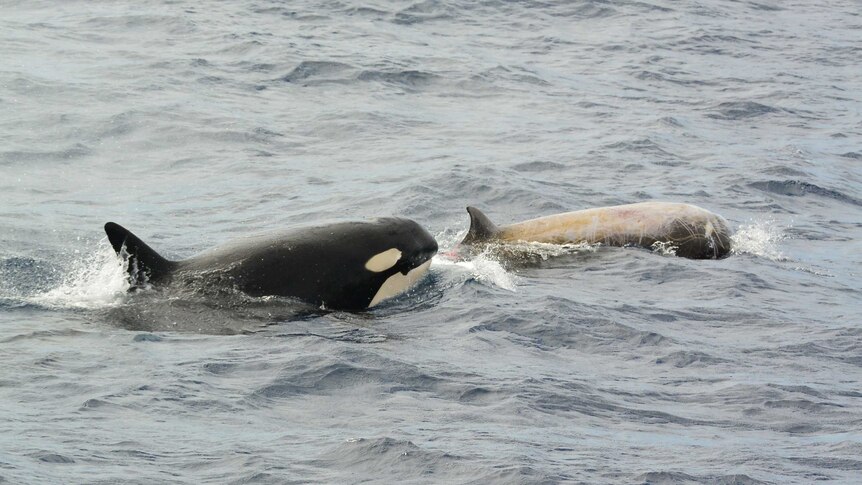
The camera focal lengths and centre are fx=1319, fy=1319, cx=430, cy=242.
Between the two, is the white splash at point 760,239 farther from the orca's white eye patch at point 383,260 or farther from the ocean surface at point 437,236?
the orca's white eye patch at point 383,260

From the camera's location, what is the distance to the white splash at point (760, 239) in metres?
16.7

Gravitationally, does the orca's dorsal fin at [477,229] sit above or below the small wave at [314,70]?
above

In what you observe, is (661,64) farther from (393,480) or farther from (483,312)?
(393,480)

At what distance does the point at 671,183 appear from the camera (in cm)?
2053

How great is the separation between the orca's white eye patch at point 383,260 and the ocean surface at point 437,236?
416 mm

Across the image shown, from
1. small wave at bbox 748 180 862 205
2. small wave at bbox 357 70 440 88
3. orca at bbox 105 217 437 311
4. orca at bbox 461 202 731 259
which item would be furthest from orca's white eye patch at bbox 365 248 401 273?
small wave at bbox 357 70 440 88

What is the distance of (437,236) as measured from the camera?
16.8 metres

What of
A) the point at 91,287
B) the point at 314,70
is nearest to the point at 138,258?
the point at 91,287

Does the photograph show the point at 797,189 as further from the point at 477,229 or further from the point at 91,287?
the point at 91,287

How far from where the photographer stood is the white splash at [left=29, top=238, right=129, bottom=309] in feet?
39.4

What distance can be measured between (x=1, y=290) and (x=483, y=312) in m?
4.62

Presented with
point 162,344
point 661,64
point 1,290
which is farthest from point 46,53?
point 162,344

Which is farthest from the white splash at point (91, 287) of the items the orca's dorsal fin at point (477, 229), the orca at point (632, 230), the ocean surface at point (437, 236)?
the orca at point (632, 230)

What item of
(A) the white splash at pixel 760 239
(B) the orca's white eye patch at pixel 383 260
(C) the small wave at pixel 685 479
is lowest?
(A) the white splash at pixel 760 239
